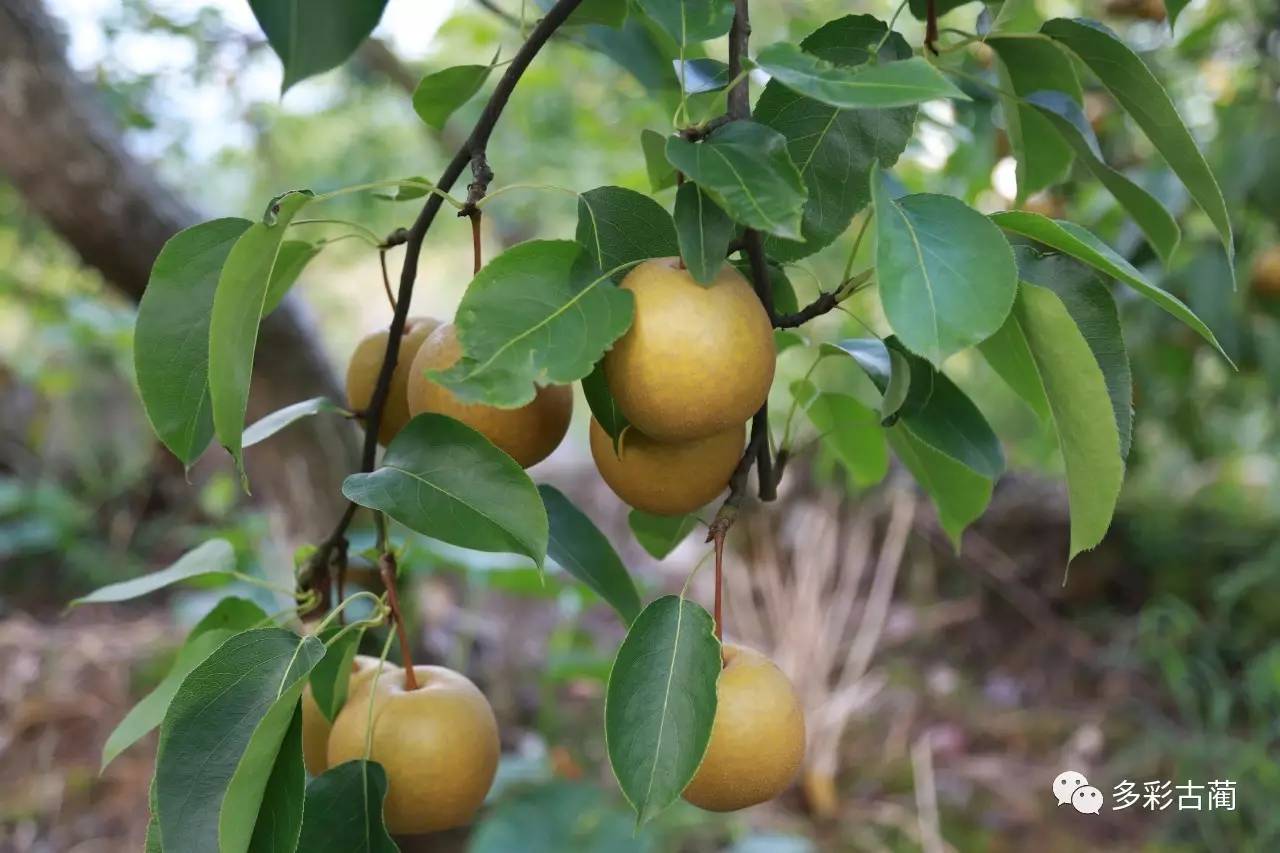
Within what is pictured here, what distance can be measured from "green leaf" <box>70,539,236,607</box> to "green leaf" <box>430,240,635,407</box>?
A: 245 mm

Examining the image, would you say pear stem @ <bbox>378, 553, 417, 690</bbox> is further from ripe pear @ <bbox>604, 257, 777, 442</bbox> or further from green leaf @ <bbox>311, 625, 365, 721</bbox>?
ripe pear @ <bbox>604, 257, 777, 442</bbox>

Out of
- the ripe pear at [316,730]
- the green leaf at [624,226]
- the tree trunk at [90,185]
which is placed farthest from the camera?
the tree trunk at [90,185]

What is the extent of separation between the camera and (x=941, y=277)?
299 mm

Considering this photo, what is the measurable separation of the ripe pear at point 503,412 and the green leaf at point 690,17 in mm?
139

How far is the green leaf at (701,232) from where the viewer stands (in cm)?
31

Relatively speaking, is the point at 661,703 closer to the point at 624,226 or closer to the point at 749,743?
the point at 749,743

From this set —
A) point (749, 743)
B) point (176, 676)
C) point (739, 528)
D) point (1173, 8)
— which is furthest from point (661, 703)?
point (739, 528)

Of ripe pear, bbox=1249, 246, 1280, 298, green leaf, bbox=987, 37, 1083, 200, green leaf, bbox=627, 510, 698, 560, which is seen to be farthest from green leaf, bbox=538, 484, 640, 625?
ripe pear, bbox=1249, 246, 1280, 298

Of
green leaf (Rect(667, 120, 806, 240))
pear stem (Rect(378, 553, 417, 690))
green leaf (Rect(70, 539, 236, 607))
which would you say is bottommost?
green leaf (Rect(70, 539, 236, 607))

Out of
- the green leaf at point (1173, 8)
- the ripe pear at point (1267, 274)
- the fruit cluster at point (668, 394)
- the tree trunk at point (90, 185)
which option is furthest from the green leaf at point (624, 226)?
the ripe pear at point (1267, 274)

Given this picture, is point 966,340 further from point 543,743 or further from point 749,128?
point 543,743

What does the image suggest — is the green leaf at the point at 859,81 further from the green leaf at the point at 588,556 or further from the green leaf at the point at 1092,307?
the green leaf at the point at 588,556

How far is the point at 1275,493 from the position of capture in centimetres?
230

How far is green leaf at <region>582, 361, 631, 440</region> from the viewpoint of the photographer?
35 centimetres
